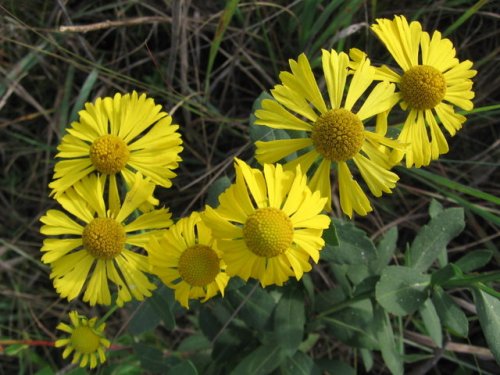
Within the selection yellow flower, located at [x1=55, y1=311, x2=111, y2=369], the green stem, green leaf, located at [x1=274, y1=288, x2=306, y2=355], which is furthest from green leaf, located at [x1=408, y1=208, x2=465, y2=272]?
yellow flower, located at [x1=55, y1=311, x2=111, y2=369]

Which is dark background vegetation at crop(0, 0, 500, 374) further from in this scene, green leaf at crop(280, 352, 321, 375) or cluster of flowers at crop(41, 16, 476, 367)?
cluster of flowers at crop(41, 16, 476, 367)

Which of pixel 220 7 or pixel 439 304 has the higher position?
pixel 220 7

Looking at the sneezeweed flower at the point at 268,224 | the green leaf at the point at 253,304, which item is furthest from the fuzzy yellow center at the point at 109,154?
the green leaf at the point at 253,304

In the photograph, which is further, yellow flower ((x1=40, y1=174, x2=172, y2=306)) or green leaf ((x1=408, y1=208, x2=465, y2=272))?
green leaf ((x1=408, y1=208, x2=465, y2=272))

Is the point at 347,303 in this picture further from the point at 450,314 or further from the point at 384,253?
the point at 450,314

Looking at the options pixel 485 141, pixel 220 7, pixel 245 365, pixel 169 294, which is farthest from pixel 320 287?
pixel 220 7

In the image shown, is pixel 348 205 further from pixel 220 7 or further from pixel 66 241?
pixel 220 7
